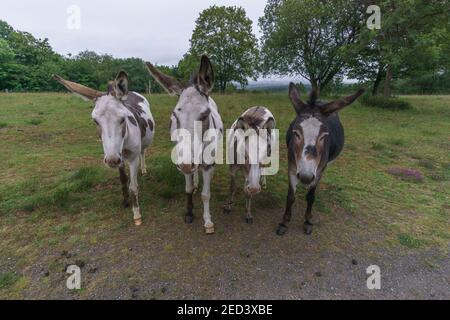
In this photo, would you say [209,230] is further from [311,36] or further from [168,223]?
[311,36]

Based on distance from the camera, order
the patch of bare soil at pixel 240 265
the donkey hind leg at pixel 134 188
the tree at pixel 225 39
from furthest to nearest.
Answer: the tree at pixel 225 39 → the donkey hind leg at pixel 134 188 → the patch of bare soil at pixel 240 265

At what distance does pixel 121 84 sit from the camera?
3.71 metres

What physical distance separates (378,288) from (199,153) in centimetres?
323

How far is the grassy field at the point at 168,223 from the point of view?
11.0ft

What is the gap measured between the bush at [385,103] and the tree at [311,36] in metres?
3.75

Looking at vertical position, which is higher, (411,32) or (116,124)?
(411,32)

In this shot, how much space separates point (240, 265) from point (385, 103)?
19.7 m

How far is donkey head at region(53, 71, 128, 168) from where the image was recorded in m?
3.34

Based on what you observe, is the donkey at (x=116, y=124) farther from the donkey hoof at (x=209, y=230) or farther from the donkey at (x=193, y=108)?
the donkey hoof at (x=209, y=230)

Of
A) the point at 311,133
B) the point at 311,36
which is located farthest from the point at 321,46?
the point at 311,133

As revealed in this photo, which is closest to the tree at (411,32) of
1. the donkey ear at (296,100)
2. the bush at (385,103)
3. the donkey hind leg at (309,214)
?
the bush at (385,103)

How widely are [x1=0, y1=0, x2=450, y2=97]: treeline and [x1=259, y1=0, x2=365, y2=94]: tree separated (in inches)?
2.9

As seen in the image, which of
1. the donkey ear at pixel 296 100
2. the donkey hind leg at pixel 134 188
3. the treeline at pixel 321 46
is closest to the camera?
the donkey ear at pixel 296 100

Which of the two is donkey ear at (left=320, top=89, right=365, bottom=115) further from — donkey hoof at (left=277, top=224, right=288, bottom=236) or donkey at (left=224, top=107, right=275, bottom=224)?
donkey hoof at (left=277, top=224, right=288, bottom=236)
